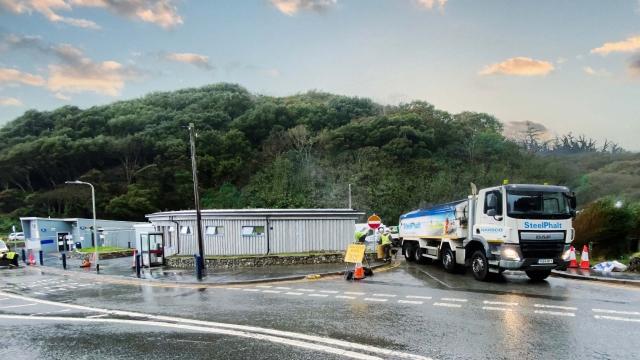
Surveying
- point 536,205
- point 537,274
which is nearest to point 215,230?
point 537,274

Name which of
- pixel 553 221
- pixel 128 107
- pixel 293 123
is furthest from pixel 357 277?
pixel 128 107

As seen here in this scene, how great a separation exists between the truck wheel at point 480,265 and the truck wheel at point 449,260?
164 centimetres

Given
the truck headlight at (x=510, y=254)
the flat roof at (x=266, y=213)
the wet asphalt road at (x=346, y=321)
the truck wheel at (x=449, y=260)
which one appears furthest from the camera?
the flat roof at (x=266, y=213)

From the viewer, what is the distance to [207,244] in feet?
88.3

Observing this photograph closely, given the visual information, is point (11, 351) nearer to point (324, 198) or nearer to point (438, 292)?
point (438, 292)

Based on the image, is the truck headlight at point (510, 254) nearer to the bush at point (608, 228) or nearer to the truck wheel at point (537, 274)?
the truck wheel at point (537, 274)

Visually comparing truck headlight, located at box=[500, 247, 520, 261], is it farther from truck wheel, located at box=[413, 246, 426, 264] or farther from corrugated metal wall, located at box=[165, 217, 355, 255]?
corrugated metal wall, located at box=[165, 217, 355, 255]

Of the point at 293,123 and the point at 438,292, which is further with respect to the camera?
the point at 293,123

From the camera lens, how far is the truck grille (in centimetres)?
1448

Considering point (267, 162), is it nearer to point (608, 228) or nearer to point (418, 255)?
point (418, 255)

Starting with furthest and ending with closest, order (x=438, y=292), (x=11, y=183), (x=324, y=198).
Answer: (x=11, y=183) < (x=324, y=198) < (x=438, y=292)

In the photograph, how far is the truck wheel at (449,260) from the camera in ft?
59.9

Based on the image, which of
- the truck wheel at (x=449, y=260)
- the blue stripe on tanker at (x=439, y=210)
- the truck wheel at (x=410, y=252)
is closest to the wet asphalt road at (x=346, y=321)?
the truck wheel at (x=449, y=260)

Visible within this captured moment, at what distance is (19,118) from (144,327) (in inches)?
3931
